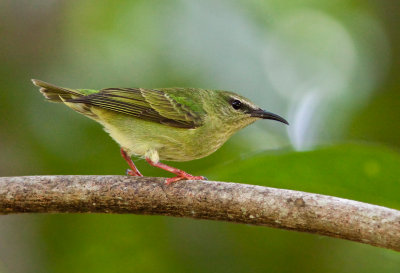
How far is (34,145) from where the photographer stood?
5730 millimetres

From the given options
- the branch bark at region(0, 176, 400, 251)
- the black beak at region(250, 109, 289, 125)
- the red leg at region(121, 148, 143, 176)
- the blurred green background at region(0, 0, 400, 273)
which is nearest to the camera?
the branch bark at region(0, 176, 400, 251)

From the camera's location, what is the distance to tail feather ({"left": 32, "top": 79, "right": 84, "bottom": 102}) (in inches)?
185

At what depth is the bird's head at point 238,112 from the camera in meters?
4.95

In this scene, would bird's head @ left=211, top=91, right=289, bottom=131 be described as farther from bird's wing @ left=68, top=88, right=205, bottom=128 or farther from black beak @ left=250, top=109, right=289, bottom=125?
bird's wing @ left=68, top=88, right=205, bottom=128

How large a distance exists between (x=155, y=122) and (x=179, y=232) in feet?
3.25

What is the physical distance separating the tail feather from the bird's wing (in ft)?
0.82

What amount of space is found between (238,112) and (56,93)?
5.30 feet

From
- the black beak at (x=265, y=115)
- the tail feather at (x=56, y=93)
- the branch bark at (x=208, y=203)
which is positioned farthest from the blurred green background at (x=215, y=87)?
the tail feather at (x=56, y=93)

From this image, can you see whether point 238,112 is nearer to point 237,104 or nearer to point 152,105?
point 237,104

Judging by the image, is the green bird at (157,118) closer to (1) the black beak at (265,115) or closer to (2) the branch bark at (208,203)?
(1) the black beak at (265,115)

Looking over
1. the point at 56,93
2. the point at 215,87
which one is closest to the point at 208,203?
the point at 56,93

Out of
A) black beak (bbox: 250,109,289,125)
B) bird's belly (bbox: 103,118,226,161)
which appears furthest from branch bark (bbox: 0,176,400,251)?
black beak (bbox: 250,109,289,125)

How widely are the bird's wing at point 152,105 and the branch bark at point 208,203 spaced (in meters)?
1.17

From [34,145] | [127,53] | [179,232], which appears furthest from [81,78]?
[179,232]
